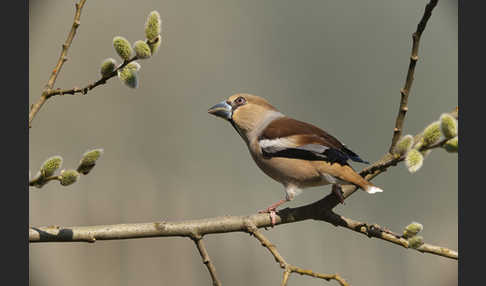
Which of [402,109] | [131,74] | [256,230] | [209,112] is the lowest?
[256,230]

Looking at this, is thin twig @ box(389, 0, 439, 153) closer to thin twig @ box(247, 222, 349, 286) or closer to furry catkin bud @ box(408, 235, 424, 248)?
furry catkin bud @ box(408, 235, 424, 248)

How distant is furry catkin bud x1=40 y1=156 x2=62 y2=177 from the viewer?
53.4 inches

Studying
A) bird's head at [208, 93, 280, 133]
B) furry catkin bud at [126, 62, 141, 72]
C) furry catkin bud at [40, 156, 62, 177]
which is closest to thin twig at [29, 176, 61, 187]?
furry catkin bud at [40, 156, 62, 177]

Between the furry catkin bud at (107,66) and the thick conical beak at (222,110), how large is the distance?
1093 mm

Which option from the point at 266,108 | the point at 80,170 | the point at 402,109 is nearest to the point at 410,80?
→ the point at 402,109

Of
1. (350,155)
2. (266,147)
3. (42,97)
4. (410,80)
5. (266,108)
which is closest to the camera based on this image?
(42,97)

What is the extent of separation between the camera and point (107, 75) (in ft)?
4.78

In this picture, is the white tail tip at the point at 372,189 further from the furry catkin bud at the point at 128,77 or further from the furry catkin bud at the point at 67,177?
the furry catkin bud at the point at 67,177

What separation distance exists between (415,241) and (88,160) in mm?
1057

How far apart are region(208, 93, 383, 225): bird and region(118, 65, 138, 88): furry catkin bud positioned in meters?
0.83

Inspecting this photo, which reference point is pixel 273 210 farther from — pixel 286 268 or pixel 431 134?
pixel 431 134

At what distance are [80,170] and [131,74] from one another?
12.4 inches

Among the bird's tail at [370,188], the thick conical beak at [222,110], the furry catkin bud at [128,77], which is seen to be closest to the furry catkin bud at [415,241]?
the bird's tail at [370,188]

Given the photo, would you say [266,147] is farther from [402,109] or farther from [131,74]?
[131,74]
